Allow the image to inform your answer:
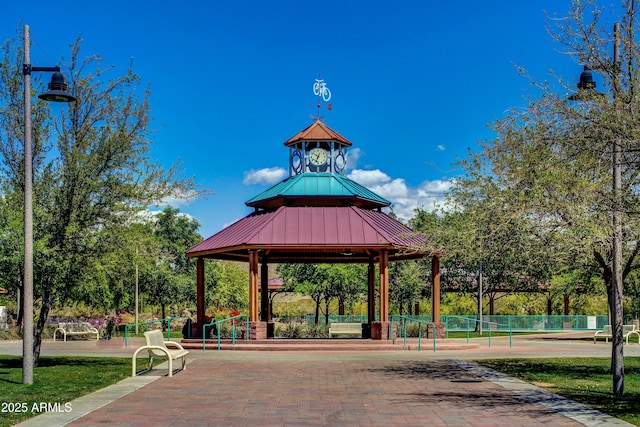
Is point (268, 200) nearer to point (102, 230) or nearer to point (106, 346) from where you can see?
point (106, 346)

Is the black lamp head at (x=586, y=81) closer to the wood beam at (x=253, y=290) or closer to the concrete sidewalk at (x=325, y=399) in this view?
the concrete sidewalk at (x=325, y=399)

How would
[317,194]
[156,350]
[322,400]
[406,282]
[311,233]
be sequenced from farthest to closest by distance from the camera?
[406,282], [317,194], [311,233], [156,350], [322,400]

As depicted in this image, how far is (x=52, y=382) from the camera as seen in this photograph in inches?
550

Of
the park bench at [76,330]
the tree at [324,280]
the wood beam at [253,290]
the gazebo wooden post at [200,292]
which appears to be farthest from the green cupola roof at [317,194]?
the tree at [324,280]

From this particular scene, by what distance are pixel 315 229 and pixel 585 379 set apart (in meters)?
13.1

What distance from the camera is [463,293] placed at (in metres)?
46.3

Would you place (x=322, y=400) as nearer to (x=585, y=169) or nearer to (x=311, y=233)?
(x=585, y=169)

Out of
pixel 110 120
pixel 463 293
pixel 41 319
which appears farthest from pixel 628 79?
pixel 463 293

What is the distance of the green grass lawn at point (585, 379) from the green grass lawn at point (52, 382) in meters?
7.79

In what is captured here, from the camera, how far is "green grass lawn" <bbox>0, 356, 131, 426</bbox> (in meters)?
10.6

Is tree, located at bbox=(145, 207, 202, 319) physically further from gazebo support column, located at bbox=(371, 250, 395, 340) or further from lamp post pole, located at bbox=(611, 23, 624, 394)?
lamp post pole, located at bbox=(611, 23, 624, 394)

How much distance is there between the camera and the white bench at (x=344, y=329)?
94.8ft

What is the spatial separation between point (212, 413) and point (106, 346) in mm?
18265

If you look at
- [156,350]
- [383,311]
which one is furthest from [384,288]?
[156,350]
